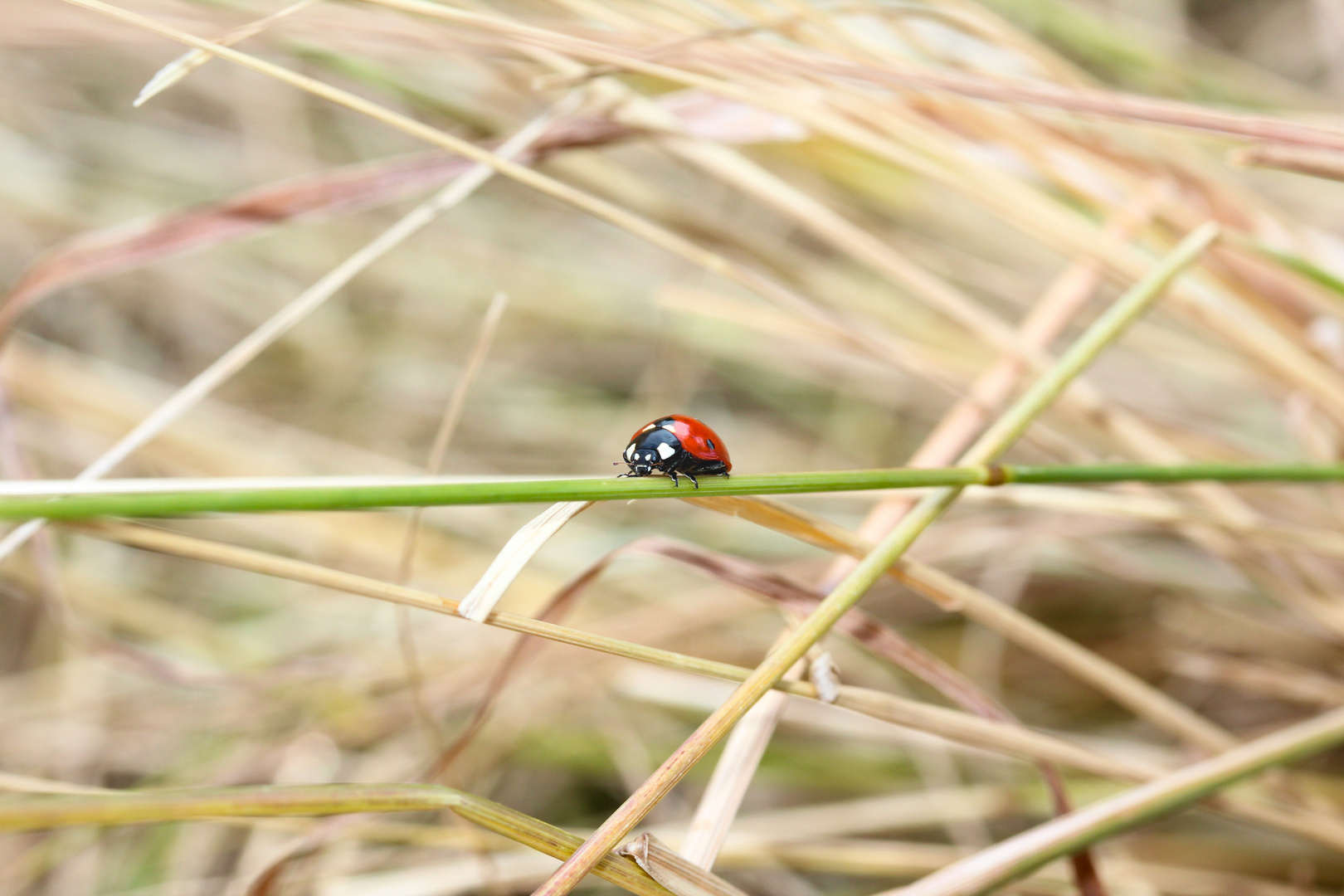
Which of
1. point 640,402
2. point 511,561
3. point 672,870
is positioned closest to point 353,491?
point 511,561

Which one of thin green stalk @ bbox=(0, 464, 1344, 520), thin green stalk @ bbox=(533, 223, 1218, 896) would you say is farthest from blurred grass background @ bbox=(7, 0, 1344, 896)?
thin green stalk @ bbox=(0, 464, 1344, 520)

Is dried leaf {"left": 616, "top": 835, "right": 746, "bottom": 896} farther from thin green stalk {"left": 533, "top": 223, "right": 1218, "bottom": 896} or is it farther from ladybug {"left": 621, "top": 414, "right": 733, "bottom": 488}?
ladybug {"left": 621, "top": 414, "right": 733, "bottom": 488}

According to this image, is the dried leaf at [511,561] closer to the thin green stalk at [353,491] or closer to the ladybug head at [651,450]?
the thin green stalk at [353,491]

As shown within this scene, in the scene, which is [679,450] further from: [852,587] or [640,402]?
[640,402]

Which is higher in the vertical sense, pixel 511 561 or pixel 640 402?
pixel 640 402

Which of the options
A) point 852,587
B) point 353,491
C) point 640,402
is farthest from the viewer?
point 640,402

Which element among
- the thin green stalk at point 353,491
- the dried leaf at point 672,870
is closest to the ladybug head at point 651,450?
the thin green stalk at point 353,491

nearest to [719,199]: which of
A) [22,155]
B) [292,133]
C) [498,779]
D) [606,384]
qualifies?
[606,384]
